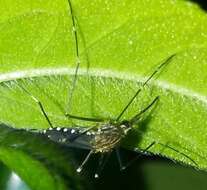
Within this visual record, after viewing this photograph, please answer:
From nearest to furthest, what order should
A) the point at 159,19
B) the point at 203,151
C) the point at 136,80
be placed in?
the point at 159,19 < the point at 136,80 < the point at 203,151

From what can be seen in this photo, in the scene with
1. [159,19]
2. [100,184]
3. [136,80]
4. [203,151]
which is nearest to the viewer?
[159,19]

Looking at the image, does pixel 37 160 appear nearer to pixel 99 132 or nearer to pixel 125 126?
pixel 125 126

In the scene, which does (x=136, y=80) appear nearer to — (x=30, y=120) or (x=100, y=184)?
(x=30, y=120)

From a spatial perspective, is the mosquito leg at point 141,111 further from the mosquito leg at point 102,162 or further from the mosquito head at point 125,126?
the mosquito leg at point 102,162

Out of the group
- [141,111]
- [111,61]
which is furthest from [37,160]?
[141,111]

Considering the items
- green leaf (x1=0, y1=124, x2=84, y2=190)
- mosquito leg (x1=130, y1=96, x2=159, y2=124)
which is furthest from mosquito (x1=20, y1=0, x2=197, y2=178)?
green leaf (x1=0, y1=124, x2=84, y2=190)

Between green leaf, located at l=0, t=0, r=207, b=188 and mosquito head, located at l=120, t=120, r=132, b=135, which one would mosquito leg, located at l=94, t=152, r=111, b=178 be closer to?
mosquito head, located at l=120, t=120, r=132, b=135

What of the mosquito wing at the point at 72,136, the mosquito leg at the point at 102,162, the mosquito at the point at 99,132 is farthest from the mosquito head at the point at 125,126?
→ the mosquito leg at the point at 102,162

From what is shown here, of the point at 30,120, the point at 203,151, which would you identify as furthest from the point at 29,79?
the point at 203,151
